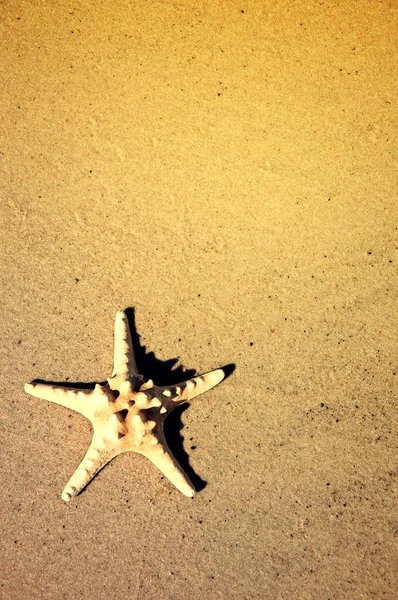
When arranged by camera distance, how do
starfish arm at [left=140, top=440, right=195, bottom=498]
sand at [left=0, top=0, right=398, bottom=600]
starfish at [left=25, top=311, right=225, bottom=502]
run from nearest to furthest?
starfish at [left=25, top=311, right=225, bottom=502] < starfish arm at [left=140, top=440, right=195, bottom=498] < sand at [left=0, top=0, right=398, bottom=600]

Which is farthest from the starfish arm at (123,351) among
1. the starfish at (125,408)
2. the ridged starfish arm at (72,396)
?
the ridged starfish arm at (72,396)

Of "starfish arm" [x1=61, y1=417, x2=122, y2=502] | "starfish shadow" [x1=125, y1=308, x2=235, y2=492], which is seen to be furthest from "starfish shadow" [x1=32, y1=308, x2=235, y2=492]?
"starfish arm" [x1=61, y1=417, x2=122, y2=502]

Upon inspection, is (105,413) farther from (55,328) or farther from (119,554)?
(119,554)

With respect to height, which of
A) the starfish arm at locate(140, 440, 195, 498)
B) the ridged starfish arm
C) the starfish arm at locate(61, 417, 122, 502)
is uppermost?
the ridged starfish arm

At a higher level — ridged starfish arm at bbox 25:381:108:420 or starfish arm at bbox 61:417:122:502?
ridged starfish arm at bbox 25:381:108:420

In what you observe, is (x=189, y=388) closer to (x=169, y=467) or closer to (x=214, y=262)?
(x=169, y=467)

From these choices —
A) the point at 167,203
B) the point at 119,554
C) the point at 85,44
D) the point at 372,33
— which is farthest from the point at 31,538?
the point at 372,33

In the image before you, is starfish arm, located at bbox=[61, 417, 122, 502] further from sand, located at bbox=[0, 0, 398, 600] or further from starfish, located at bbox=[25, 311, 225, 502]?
sand, located at bbox=[0, 0, 398, 600]

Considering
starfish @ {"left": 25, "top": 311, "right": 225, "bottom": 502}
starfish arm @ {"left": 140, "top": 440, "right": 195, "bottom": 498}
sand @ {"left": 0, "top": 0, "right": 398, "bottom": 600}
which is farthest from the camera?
sand @ {"left": 0, "top": 0, "right": 398, "bottom": 600}
